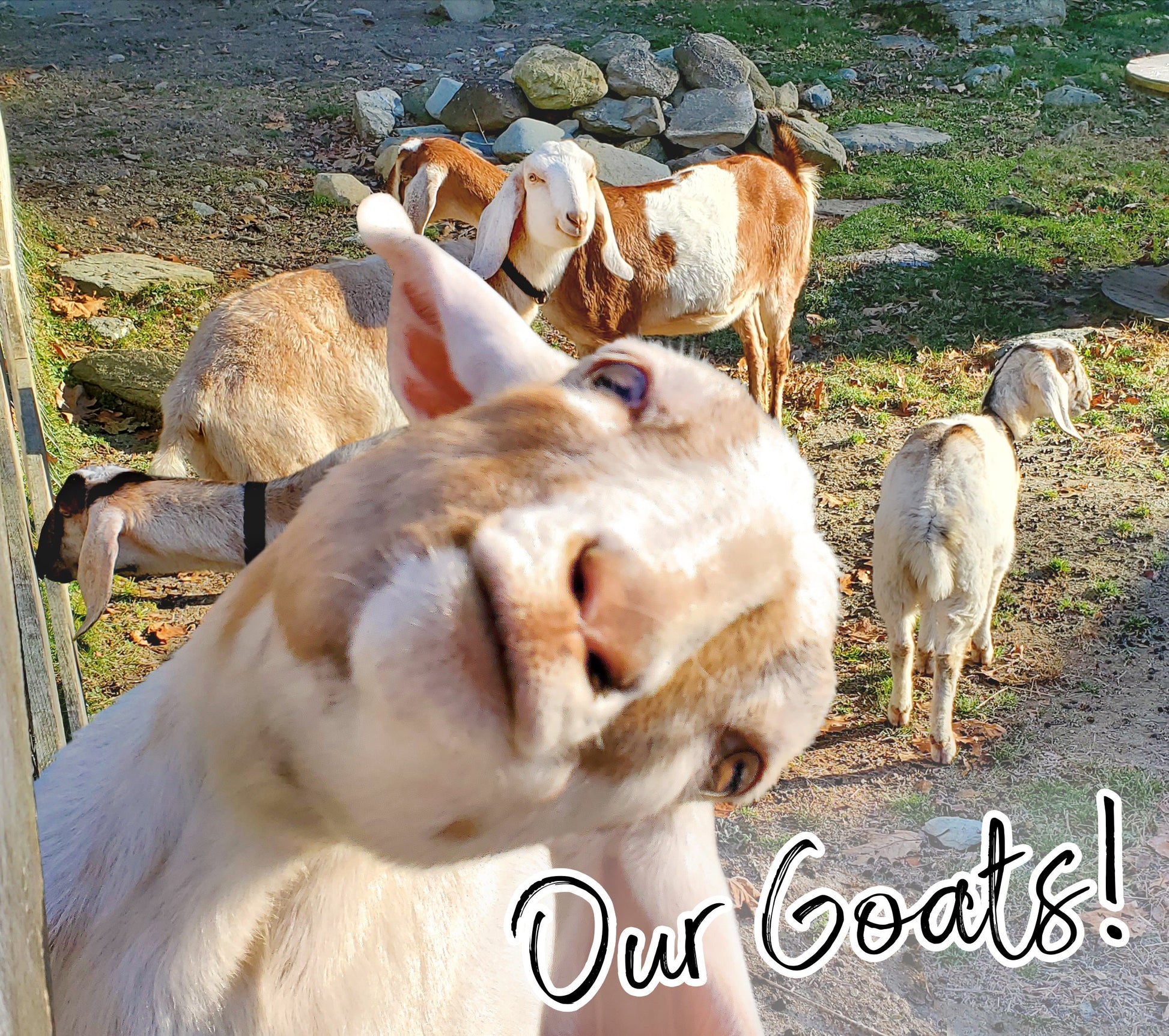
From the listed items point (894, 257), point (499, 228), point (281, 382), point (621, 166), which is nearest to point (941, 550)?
point (281, 382)

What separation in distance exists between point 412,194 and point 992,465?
388 centimetres

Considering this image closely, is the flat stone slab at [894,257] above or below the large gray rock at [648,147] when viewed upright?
below

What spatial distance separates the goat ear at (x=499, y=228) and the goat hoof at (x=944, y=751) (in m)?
3.31

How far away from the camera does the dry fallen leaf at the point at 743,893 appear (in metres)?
4.02

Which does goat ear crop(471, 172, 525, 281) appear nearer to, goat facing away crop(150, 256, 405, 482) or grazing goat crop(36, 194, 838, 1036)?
goat facing away crop(150, 256, 405, 482)

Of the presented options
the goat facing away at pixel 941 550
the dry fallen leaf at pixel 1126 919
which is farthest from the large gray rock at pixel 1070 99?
the dry fallen leaf at pixel 1126 919

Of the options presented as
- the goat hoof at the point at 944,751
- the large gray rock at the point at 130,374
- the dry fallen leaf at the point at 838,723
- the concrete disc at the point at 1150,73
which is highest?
the concrete disc at the point at 1150,73

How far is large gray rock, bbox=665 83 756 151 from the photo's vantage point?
11.3 metres

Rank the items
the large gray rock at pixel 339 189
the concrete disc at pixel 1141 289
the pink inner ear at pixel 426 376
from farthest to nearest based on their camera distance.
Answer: the large gray rock at pixel 339 189 < the concrete disc at pixel 1141 289 < the pink inner ear at pixel 426 376

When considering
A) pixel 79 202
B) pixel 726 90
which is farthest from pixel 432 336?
pixel 726 90

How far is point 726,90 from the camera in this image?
38.5 ft

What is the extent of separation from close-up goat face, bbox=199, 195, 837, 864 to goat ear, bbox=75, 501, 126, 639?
1.97 meters

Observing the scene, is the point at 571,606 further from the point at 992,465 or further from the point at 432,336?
the point at 992,465

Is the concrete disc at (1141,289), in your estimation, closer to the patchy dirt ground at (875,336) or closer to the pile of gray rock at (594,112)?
the patchy dirt ground at (875,336)
